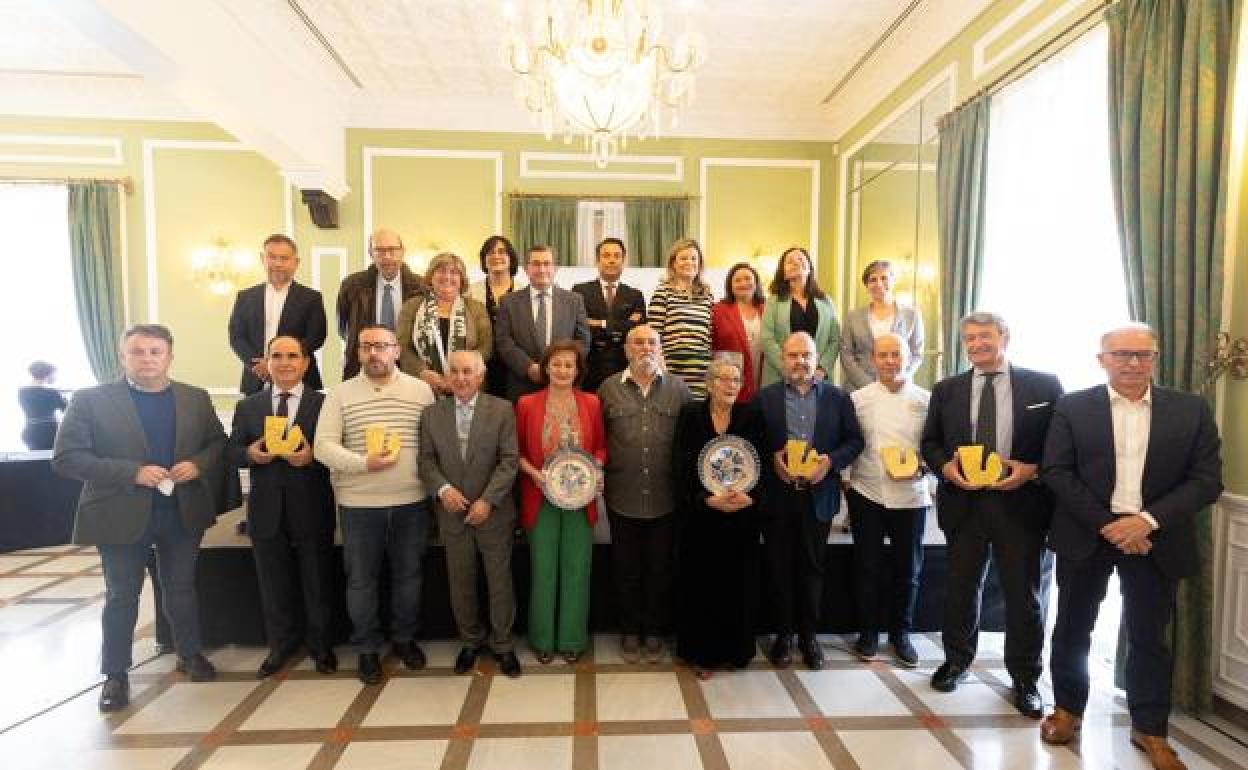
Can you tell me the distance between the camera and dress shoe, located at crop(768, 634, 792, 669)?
3.17m

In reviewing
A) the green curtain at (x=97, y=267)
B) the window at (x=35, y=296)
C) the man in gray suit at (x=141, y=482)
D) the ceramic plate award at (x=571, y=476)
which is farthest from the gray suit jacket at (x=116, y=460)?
the window at (x=35, y=296)

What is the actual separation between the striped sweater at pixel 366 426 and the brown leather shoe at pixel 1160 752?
10.3 feet

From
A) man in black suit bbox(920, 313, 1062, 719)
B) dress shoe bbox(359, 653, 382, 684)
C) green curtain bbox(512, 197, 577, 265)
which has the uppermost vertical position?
green curtain bbox(512, 197, 577, 265)

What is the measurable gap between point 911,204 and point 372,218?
18.0 ft

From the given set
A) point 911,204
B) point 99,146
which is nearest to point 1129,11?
point 911,204

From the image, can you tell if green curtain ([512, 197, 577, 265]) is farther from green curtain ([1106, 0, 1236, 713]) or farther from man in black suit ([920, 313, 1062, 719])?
green curtain ([1106, 0, 1236, 713])

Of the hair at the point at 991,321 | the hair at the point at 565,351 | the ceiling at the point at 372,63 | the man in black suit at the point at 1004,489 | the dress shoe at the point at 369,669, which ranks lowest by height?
the dress shoe at the point at 369,669

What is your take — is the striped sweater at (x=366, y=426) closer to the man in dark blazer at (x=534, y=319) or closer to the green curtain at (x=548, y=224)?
the man in dark blazer at (x=534, y=319)

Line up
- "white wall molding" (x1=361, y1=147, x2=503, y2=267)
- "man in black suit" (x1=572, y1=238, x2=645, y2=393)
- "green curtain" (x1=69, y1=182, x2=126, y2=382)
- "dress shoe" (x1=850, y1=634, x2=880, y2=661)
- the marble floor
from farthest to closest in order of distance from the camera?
"white wall molding" (x1=361, y1=147, x2=503, y2=267) < "green curtain" (x1=69, y1=182, x2=126, y2=382) < "man in black suit" (x1=572, y1=238, x2=645, y2=393) < "dress shoe" (x1=850, y1=634, x2=880, y2=661) < the marble floor

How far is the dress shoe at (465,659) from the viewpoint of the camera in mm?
3109

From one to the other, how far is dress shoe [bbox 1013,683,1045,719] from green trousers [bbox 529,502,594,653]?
76.9 inches

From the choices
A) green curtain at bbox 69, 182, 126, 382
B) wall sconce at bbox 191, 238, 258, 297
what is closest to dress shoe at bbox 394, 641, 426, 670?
wall sconce at bbox 191, 238, 258, 297

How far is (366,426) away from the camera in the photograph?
2938mm

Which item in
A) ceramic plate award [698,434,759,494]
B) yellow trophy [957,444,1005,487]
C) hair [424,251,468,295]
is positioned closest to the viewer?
yellow trophy [957,444,1005,487]
